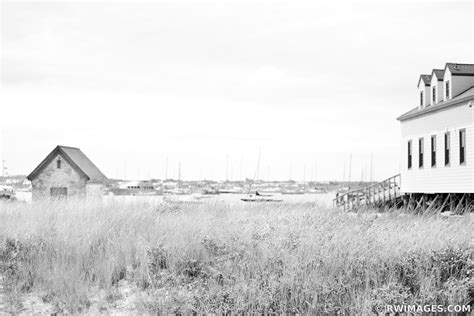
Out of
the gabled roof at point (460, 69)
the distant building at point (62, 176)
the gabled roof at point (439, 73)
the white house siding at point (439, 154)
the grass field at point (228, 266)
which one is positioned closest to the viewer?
the grass field at point (228, 266)

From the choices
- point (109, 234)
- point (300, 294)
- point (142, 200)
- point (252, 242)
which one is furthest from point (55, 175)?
point (300, 294)

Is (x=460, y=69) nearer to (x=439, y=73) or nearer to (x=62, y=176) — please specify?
(x=439, y=73)

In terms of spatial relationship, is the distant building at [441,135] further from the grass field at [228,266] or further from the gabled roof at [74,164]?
the gabled roof at [74,164]

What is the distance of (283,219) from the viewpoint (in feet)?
49.4

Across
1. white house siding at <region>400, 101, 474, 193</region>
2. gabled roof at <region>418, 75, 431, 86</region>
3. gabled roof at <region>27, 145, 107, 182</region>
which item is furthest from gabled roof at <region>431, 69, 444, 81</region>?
gabled roof at <region>27, 145, 107, 182</region>

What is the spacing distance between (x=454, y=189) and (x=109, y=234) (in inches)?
1034

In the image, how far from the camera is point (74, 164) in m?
35.9

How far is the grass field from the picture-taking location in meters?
9.89

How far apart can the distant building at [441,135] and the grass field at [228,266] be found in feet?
66.4

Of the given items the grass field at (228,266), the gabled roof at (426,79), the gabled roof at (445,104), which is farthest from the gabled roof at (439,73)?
the grass field at (228,266)

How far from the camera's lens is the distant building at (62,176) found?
35.8 m

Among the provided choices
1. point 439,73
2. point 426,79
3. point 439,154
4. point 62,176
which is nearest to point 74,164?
point 62,176

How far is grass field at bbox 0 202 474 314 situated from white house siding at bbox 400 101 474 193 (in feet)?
65.2

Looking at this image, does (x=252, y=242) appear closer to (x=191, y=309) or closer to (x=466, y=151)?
(x=191, y=309)
